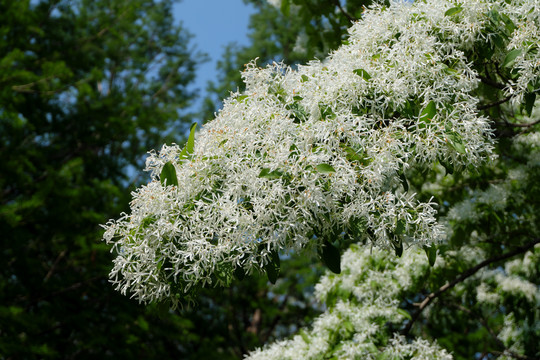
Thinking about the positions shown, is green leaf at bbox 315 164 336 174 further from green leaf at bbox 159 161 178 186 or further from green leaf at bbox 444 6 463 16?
green leaf at bbox 444 6 463 16

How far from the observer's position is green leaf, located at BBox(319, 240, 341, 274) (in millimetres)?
2362

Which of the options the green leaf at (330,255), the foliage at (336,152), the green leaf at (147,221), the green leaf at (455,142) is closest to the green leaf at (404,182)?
Result: the foliage at (336,152)

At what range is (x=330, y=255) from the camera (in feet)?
7.79

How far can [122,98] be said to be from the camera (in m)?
12.6

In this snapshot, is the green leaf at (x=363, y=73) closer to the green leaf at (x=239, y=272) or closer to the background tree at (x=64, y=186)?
the green leaf at (x=239, y=272)

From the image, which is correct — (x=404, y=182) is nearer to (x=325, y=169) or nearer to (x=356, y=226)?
(x=356, y=226)

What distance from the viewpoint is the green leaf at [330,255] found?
2.36 meters

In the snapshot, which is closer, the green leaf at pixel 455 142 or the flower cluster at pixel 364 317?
the green leaf at pixel 455 142

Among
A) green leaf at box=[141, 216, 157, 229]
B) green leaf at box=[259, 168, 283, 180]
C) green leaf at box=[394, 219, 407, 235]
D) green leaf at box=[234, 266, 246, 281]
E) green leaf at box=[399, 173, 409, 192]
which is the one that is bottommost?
green leaf at box=[234, 266, 246, 281]

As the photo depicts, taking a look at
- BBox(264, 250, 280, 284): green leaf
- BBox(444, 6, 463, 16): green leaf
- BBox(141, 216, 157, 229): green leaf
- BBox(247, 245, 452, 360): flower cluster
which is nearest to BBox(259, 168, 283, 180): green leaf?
BBox(264, 250, 280, 284): green leaf

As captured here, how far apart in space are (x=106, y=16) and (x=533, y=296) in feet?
36.9

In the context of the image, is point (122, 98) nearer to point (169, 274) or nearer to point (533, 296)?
point (533, 296)

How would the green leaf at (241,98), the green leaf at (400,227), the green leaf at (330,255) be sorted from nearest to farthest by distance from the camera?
1. the green leaf at (400,227)
2. the green leaf at (330,255)
3. the green leaf at (241,98)

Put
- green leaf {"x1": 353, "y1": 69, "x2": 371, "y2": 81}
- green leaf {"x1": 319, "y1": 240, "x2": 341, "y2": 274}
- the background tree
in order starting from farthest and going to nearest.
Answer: the background tree < green leaf {"x1": 353, "y1": 69, "x2": 371, "y2": 81} < green leaf {"x1": 319, "y1": 240, "x2": 341, "y2": 274}
